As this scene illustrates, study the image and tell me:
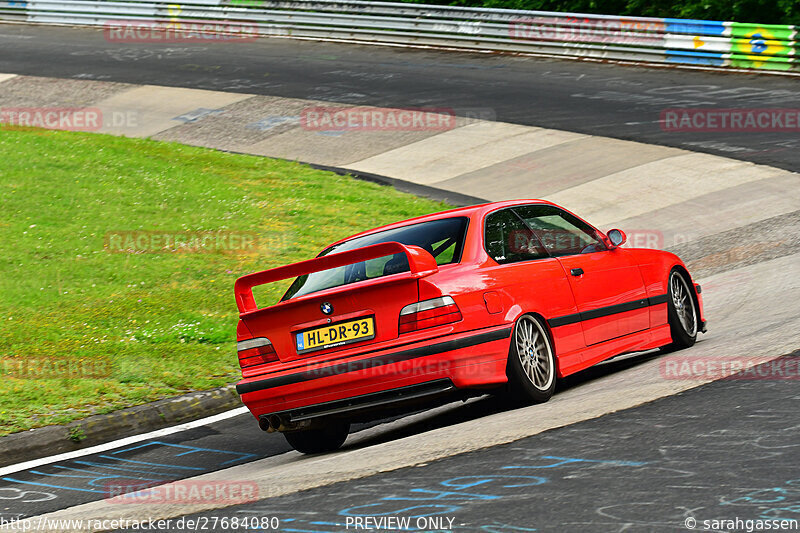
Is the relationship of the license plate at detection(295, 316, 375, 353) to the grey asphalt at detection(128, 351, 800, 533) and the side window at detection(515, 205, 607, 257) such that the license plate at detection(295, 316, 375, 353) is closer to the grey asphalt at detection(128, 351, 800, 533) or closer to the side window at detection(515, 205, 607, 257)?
the grey asphalt at detection(128, 351, 800, 533)

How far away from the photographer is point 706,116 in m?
19.4

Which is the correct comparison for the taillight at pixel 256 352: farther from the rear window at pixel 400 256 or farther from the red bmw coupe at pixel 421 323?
the rear window at pixel 400 256

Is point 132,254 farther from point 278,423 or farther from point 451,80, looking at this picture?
point 451,80

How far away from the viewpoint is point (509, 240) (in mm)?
7070

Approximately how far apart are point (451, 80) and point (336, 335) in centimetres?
1910

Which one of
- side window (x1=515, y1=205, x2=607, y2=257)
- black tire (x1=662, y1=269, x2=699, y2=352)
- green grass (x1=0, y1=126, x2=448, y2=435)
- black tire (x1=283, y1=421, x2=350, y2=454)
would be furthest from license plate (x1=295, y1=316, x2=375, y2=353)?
black tire (x1=662, y1=269, x2=699, y2=352)

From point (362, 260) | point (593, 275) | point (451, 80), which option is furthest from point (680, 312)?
point (451, 80)

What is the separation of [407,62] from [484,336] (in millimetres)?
22083

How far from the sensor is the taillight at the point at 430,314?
621 cm

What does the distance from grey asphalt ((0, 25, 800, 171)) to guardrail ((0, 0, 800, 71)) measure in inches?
22.7

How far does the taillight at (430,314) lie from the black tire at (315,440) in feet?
3.44

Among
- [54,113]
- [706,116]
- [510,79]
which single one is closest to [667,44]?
[510,79]

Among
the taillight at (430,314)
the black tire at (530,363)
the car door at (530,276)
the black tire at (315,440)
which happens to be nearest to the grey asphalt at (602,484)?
the black tire at (530,363)

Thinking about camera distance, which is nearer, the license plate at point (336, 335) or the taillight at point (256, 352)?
the license plate at point (336, 335)
